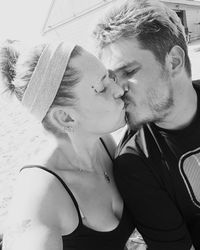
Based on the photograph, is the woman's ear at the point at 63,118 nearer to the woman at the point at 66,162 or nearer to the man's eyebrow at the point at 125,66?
the woman at the point at 66,162

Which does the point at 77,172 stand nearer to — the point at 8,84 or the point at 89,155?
the point at 89,155

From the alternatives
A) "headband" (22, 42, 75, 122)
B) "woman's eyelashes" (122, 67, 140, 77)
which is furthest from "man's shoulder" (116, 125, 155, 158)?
"headband" (22, 42, 75, 122)

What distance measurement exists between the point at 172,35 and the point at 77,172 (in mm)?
1143

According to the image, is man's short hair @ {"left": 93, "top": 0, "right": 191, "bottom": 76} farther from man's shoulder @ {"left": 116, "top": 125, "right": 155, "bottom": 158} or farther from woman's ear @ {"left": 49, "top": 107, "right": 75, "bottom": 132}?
woman's ear @ {"left": 49, "top": 107, "right": 75, "bottom": 132}

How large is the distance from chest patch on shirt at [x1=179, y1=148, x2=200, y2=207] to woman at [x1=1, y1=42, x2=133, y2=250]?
41cm

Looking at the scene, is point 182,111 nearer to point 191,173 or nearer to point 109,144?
point 191,173

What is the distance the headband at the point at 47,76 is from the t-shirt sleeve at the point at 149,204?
677 millimetres

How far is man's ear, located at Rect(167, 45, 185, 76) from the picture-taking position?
84.7 inches

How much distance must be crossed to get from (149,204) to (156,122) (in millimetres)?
547

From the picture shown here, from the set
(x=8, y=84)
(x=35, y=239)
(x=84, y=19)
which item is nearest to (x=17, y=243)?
(x=35, y=239)

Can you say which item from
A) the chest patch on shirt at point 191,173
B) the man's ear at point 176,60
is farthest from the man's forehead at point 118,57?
the chest patch on shirt at point 191,173

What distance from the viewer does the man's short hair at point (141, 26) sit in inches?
80.2

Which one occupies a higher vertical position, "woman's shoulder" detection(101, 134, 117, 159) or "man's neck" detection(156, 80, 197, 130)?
"man's neck" detection(156, 80, 197, 130)

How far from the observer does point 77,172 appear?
1.80m
